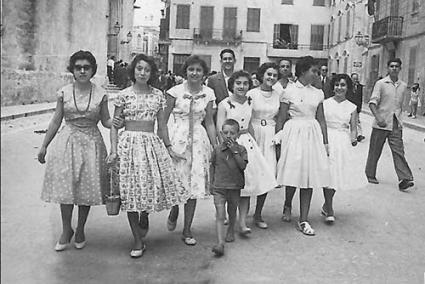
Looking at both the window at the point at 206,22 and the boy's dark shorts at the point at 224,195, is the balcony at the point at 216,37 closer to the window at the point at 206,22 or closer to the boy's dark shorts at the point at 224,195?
the window at the point at 206,22

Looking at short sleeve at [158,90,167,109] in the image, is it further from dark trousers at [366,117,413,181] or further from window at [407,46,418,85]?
window at [407,46,418,85]

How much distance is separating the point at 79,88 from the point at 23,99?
1323 centimetres

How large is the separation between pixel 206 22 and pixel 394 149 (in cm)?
3934

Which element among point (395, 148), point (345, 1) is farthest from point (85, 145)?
point (345, 1)

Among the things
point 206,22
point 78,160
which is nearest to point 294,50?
point 206,22

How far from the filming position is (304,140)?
560 centimetres

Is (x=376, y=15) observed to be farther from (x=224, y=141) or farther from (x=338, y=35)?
(x=224, y=141)

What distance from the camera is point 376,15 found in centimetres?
3197

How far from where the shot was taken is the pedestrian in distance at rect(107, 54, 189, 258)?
173 inches

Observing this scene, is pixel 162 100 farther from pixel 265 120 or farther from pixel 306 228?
pixel 306 228

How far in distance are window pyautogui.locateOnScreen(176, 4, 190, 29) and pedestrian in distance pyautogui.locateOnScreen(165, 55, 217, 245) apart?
41985mm

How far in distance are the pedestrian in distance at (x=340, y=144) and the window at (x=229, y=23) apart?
40.6 m

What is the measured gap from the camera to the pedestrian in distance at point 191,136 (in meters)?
4.92

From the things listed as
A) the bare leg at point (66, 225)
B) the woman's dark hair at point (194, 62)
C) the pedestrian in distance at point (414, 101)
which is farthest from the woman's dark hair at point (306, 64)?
the pedestrian in distance at point (414, 101)
